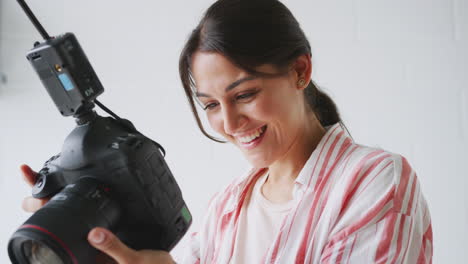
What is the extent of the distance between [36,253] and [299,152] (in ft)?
1.72

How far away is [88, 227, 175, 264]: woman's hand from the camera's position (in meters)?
0.60

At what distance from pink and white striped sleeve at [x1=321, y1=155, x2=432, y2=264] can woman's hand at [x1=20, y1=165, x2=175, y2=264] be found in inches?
10.4

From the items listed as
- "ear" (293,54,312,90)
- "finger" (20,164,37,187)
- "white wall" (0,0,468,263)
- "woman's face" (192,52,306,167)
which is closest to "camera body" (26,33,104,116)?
"finger" (20,164,37,187)

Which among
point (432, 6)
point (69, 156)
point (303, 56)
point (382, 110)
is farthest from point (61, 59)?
point (432, 6)

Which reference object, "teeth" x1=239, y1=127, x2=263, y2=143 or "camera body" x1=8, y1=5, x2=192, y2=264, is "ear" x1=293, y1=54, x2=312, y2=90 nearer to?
"teeth" x1=239, y1=127, x2=263, y2=143

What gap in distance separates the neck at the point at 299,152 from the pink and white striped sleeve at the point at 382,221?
0.19m

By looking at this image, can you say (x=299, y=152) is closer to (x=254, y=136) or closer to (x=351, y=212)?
(x=254, y=136)

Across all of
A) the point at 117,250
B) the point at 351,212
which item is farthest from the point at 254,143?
the point at 117,250

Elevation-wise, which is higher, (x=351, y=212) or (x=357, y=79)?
(x=351, y=212)

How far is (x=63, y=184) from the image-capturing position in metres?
0.70

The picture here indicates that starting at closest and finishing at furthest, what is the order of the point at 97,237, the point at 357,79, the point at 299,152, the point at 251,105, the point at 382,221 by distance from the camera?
the point at 97,237 < the point at 382,221 < the point at 251,105 < the point at 299,152 < the point at 357,79

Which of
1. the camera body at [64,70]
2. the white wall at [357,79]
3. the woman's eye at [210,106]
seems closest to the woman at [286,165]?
the woman's eye at [210,106]

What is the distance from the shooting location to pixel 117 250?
62 centimetres

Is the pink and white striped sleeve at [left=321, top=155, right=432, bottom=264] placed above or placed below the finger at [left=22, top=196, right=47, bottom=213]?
below
